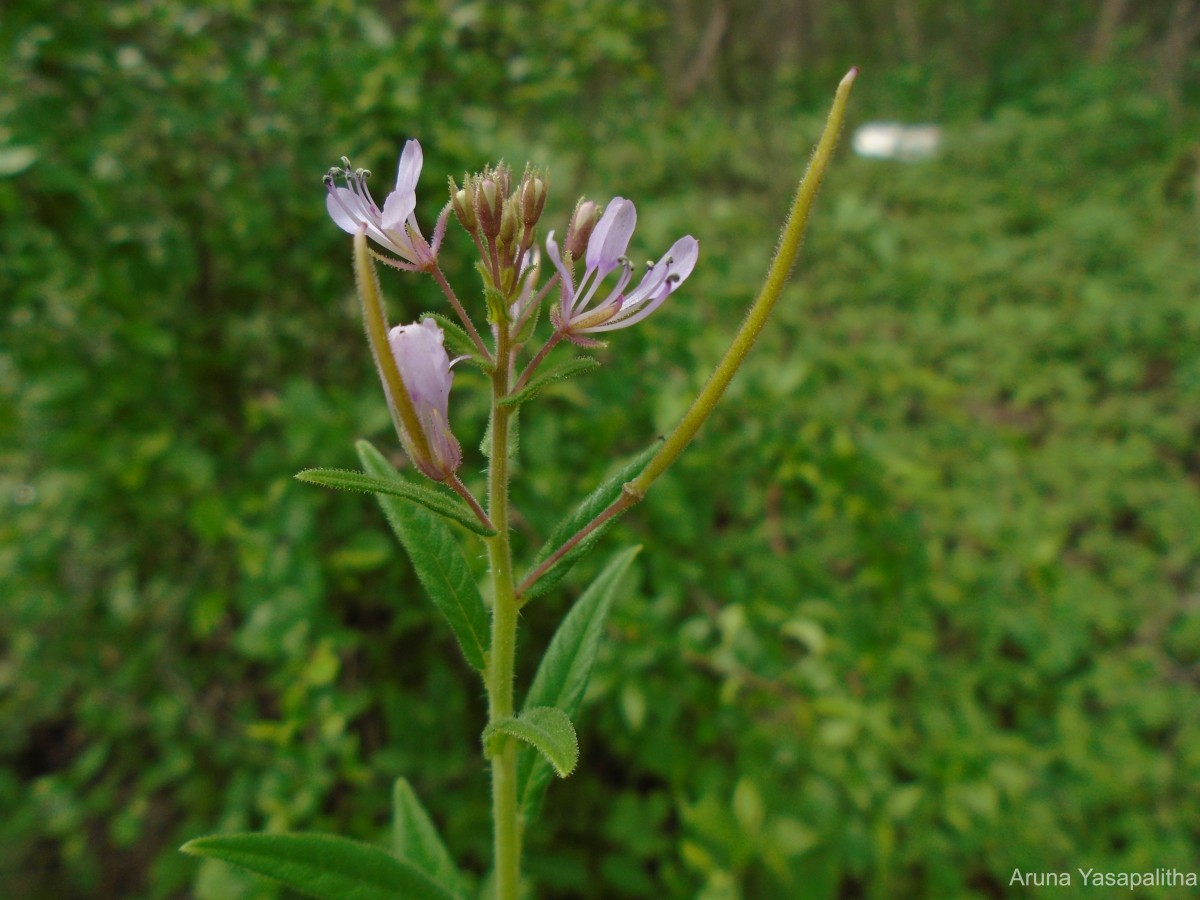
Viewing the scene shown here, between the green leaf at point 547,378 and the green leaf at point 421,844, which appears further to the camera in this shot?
the green leaf at point 421,844

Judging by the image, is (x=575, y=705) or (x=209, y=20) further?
(x=209, y=20)

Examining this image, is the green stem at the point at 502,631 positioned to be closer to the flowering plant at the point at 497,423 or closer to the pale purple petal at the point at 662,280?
the flowering plant at the point at 497,423

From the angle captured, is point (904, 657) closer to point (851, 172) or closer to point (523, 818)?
point (523, 818)

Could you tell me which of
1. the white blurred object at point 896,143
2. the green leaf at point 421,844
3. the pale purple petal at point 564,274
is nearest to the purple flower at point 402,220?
the pale purple petal at point 564,274

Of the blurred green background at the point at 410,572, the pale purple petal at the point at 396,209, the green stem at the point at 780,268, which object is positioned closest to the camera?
the green stem at the point at 780,268

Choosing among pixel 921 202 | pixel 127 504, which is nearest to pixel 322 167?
pixel 127 504

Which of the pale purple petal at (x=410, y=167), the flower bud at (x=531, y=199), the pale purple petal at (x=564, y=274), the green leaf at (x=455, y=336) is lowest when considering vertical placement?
the green leaf at (x=455, y=336)

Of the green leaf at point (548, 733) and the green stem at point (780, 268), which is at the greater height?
the green stem at point (780, 268)
